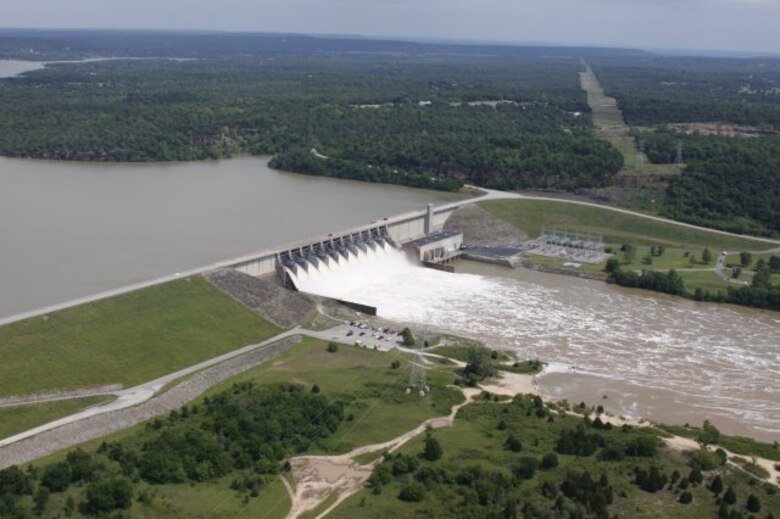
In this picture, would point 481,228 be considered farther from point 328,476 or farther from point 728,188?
point 328,476

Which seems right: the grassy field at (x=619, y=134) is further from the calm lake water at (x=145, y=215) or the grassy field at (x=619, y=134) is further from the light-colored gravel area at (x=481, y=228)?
the calm lake water at (x=145, y=215)

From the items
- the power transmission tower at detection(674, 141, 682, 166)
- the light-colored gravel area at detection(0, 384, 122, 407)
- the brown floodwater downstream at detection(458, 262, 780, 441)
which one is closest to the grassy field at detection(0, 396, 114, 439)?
the light-colored gravel area at detection(0, 384, 122, 407)

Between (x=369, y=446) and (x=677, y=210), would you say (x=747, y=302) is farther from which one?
(x=369, y=446)

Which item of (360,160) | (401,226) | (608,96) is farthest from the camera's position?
(608,96)

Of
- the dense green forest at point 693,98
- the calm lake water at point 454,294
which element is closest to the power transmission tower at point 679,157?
the calm lake water at point 454,294

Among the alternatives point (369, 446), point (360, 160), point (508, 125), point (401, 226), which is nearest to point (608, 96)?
point (508, 125)

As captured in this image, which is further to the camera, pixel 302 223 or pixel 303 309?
pixel 302 223
